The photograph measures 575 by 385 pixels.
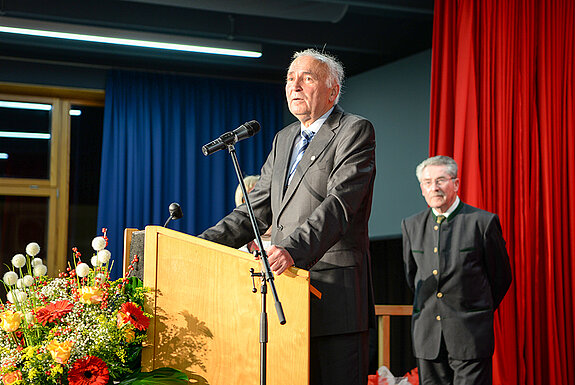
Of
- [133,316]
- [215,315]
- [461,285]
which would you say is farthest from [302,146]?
[461,285]

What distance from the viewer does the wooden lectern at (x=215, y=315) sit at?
170 centimetres

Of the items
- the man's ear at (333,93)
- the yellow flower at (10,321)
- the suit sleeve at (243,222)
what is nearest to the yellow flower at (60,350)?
the yellow flower at (10,321)

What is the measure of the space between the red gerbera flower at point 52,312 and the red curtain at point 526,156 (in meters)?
2.53

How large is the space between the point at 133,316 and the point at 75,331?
0.16m

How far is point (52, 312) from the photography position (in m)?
1.81

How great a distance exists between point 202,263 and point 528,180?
235 cm

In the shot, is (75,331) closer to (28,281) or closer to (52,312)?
(52,312)

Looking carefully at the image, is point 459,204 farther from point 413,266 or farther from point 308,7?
point 308,7

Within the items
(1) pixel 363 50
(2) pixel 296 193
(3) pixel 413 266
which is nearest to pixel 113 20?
(1) pixel 363 50

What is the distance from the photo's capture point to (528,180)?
11.8 ft

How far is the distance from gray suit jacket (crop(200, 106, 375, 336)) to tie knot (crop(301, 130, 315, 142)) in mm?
47

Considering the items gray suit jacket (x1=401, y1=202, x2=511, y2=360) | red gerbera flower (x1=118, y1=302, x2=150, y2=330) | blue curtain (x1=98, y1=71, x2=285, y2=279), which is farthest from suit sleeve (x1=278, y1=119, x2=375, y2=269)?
blue curtain (x1=98, y1=71, x2=285, y2=279)

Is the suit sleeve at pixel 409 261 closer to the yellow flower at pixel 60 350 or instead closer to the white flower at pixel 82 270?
the white flower at pixel 82 270

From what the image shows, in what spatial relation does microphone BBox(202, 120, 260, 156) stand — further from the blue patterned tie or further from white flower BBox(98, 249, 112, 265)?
white flower BBox(98, 249, 112, 265)
